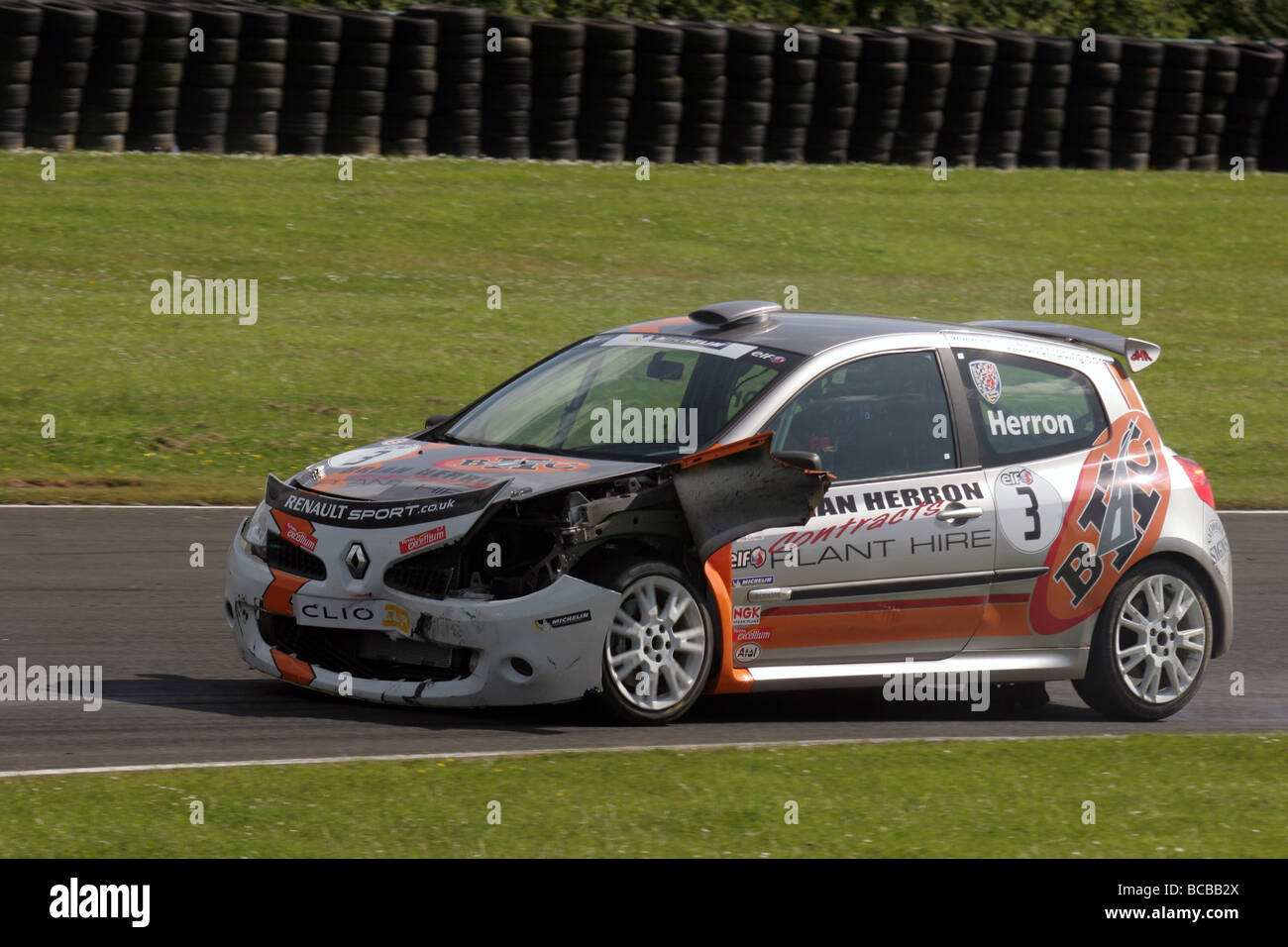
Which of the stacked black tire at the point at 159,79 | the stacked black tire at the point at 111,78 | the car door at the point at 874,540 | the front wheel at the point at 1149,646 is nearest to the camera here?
the car door at the point at 874,540

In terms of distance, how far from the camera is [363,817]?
6117 millimetres

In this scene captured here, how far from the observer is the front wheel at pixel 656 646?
746 cm

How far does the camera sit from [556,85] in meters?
21.7

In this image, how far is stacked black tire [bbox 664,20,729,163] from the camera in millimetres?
21766

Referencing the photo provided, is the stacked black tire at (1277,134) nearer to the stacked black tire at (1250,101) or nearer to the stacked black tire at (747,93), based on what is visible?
the stacked black tire at (1250,101)

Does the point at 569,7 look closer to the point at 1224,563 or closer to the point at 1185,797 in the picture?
the point at 1224,563

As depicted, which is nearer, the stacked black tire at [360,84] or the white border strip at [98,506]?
the white border strip at [98,506]

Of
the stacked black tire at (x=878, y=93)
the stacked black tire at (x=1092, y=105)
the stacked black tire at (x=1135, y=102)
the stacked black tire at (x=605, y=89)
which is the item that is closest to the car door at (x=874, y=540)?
the stacked black tire at (x=605, y=89)

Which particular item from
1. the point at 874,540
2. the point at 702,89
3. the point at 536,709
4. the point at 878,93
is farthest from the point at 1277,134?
the point at 536,709

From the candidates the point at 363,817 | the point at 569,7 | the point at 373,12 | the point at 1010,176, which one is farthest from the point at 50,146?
the point at 363,817

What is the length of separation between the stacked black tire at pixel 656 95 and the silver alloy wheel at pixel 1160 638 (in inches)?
551

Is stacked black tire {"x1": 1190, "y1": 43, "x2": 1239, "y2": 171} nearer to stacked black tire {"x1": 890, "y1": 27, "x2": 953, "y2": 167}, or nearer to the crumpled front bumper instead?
stacked black tire {"x1": 890, "y1": 27, "x2": 953, "y2": 167}

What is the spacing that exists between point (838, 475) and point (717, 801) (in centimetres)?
190

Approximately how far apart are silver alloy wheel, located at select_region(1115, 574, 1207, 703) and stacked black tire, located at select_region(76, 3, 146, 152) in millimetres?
14070
